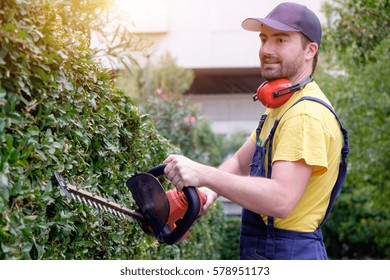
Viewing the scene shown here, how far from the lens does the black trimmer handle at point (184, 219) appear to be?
2.55 meters

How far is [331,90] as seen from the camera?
12.7 metres

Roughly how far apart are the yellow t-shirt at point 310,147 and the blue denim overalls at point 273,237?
0.03m

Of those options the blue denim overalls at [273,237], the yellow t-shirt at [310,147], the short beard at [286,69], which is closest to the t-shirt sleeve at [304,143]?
the yellow t-shirt at [310,147]

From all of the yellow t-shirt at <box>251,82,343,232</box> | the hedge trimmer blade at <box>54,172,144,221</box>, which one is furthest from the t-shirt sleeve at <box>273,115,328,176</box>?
the hedge trimmer blade at <box>54,172,144,221</box>

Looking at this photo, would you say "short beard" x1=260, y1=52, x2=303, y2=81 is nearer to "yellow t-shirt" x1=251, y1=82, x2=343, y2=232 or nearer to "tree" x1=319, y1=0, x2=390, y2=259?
"yellow t-shirt" x1=251, y1=82, x2=343, y2=232

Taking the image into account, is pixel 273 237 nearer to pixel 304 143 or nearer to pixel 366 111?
pixel 304 143

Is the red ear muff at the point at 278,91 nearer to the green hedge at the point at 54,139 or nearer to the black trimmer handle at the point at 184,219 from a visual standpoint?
the black trimmer handle at the point at 184,219

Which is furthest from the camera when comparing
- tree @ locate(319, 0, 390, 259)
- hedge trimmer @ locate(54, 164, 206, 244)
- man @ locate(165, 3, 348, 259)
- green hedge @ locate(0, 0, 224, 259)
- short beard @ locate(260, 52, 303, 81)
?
tree @ locate(319, 0, 390, 259)

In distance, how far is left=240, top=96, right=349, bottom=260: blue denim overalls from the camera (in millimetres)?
2668

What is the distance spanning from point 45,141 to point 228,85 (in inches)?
1201

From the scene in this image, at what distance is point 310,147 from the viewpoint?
97.5 inches

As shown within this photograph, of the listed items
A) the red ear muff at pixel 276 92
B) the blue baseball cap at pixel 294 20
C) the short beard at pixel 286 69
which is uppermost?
the blue baseball cap at pixel 294 20

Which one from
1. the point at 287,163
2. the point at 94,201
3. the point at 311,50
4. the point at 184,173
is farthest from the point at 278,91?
the point at 94,201
